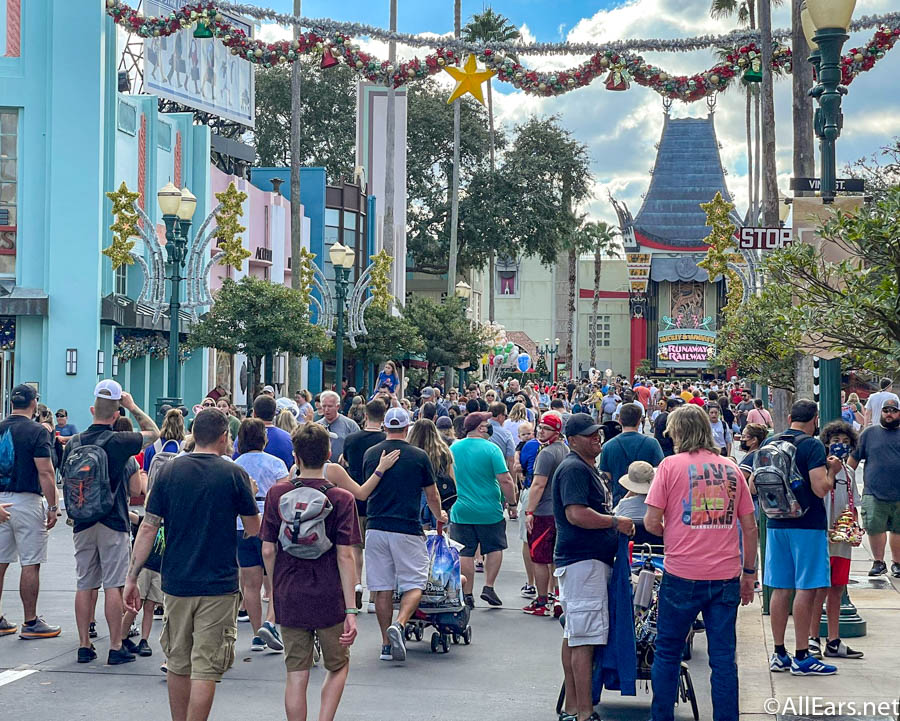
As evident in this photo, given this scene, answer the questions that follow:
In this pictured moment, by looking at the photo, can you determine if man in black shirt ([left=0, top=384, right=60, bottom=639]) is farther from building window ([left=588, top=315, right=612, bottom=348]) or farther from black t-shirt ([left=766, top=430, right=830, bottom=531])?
building window ([left=588, top=315, right=612, bottom=348])

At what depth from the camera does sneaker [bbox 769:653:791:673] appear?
8180 millimetres

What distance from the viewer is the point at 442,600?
9.18 m

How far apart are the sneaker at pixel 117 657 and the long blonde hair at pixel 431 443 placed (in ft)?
9.32

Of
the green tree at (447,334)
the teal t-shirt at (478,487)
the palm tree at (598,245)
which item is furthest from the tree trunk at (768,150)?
the palm tree at (598,245)

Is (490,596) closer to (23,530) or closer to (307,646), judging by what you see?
(23,530)

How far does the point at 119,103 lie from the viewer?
26781mm

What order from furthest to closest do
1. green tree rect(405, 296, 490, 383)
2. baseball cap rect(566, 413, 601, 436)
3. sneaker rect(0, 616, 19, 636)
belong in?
green tree rect(405, 296, 490, 383) < sneaker rect(0, 616, 19, 636) < baseball cap rect(566, 413, 601, 436)

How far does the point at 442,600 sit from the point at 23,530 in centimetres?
330

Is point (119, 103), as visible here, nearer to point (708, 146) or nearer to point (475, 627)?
point (475, 627)

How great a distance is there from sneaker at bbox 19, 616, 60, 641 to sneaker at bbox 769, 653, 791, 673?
543 cm

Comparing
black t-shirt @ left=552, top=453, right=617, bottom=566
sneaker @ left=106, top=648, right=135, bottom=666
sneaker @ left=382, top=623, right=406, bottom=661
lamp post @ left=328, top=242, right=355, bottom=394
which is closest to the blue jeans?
black t-shirt @ left=552, top=453, right=617, bottom=566

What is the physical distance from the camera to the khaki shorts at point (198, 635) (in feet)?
21.0

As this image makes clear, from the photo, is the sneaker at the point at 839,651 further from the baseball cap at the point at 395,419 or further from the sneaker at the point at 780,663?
the baseball cap at the point at 395,419

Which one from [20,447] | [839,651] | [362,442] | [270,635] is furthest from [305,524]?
[839,651]
